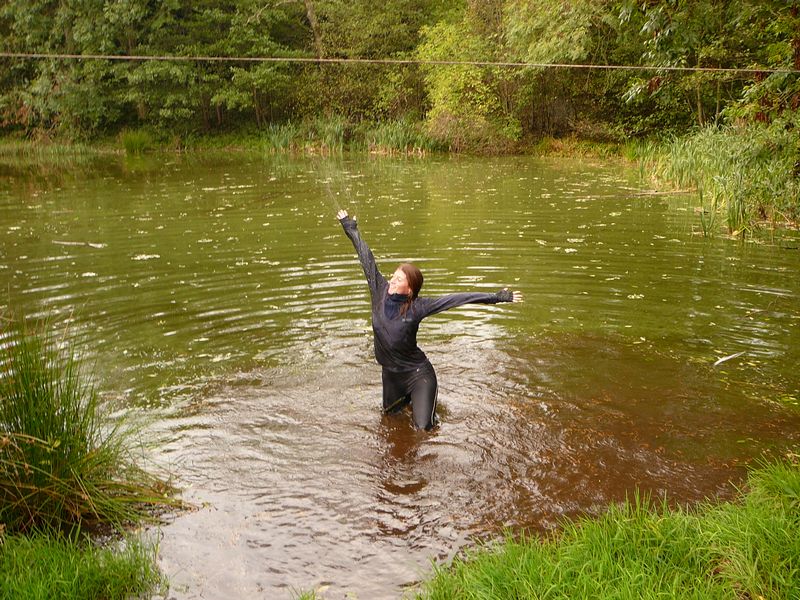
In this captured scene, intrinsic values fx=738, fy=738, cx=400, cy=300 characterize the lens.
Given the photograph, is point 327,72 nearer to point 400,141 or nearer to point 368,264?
point 400,141

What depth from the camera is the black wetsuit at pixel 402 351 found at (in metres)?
6.01

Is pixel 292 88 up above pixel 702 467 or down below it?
above

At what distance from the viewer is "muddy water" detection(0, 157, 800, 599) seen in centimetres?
462

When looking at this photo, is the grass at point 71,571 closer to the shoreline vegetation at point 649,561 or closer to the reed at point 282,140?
the shoreline vegetation at point 649,561

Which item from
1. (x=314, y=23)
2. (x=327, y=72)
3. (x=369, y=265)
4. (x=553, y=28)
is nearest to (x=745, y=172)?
(x=369, y=265)

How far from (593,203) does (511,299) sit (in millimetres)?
12173

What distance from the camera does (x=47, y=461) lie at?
4172 mm

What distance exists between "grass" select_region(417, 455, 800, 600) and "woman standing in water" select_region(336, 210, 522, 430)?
6.62 ft

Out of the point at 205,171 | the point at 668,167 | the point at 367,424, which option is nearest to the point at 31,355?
the point at 367,424

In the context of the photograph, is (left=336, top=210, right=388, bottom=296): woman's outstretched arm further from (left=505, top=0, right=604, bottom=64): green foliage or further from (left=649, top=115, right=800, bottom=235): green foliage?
(left=505, top=0, right=604, bottom=64): green foliage

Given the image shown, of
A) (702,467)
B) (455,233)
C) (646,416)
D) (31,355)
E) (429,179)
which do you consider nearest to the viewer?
(31,355)

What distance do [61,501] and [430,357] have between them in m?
4.10

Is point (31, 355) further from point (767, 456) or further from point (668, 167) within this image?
point (668, 167)

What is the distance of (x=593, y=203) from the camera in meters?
17.0
